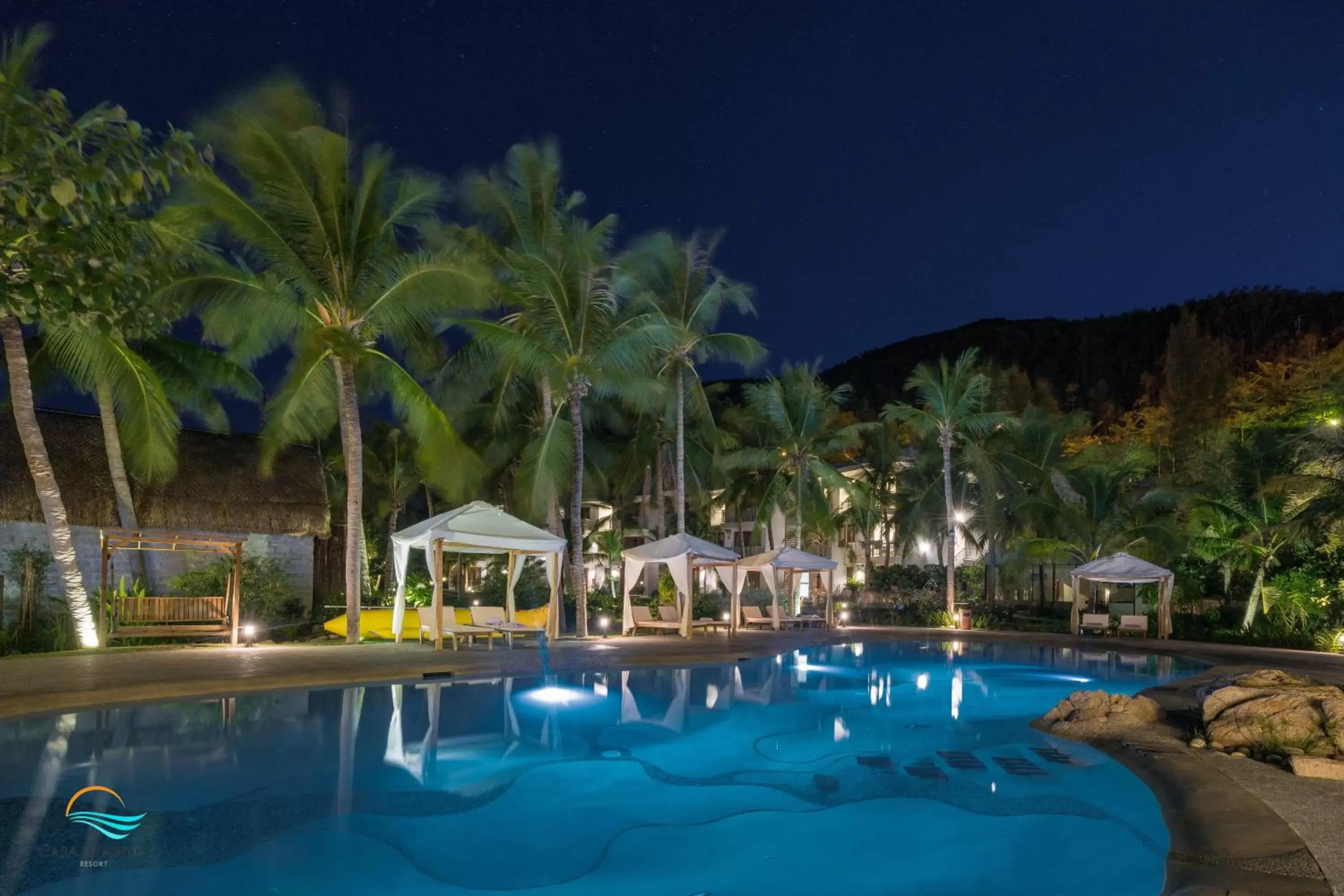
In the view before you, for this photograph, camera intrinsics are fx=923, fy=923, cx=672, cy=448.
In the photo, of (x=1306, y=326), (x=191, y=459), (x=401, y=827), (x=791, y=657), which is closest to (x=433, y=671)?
(x=401, y=827)

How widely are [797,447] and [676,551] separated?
9.01 m

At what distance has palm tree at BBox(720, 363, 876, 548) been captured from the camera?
88.9 feet

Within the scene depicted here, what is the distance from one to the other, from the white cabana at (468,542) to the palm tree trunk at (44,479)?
4.69 m

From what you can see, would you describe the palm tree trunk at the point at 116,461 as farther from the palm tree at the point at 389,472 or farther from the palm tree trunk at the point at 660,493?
the palm tree trunk at the point at 660,493

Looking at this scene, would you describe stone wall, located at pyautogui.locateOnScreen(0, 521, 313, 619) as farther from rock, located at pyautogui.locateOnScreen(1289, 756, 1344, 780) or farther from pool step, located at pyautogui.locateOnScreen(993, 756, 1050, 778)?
rock, located at pyautogui.locateOnScreen(1289, 756, 1344, 780)

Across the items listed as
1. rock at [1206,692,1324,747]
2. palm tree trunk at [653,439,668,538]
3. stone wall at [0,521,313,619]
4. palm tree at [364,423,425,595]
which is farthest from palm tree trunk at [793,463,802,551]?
rock at [1206,692,1324,747]

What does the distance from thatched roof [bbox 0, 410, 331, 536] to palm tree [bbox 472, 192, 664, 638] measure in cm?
543

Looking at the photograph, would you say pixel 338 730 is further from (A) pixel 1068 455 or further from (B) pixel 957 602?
(A) pixel 1068 455

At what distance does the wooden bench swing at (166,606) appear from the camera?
13945mm

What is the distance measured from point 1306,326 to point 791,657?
48.8 m

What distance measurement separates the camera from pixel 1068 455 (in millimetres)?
35031

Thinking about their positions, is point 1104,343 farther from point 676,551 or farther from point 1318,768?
point 1318,768

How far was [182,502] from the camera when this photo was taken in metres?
18.5

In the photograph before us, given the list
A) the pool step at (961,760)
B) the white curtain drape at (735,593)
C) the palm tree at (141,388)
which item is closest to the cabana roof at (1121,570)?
the white curtain drape at (735,593)
